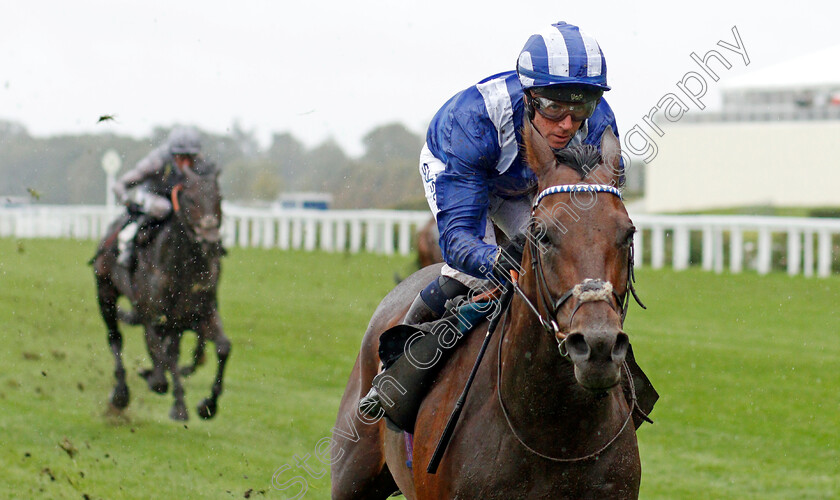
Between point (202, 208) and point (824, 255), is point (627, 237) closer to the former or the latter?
point (202, 208)

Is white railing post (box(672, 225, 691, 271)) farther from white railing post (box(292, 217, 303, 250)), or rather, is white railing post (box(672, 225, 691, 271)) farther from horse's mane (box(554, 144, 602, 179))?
horse's mane (box(554, 144, 602, 179))

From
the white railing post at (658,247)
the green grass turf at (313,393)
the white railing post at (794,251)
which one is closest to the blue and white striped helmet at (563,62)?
the green grass turf at (313,393)

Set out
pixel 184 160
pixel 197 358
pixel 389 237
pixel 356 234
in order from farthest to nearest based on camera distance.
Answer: pixel 356 234
pixel 389 237
pixel 184 160
pixel 197 358

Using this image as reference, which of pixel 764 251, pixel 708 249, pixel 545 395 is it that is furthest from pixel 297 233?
pixel 545 395

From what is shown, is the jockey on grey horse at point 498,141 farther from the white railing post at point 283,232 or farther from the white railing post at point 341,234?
the white railing post at point 283,232

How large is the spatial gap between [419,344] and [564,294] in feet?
3.23

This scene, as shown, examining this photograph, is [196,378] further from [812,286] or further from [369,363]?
[812,286]

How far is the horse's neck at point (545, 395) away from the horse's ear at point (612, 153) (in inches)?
18.5

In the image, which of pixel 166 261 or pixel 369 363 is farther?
pixel 166 261

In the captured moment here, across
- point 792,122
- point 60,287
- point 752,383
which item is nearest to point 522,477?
point 752,383

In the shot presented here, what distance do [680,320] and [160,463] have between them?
7.57 meters

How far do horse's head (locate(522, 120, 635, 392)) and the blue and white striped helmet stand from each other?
0.24 m

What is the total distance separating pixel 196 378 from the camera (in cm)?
954

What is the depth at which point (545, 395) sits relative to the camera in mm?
3025
